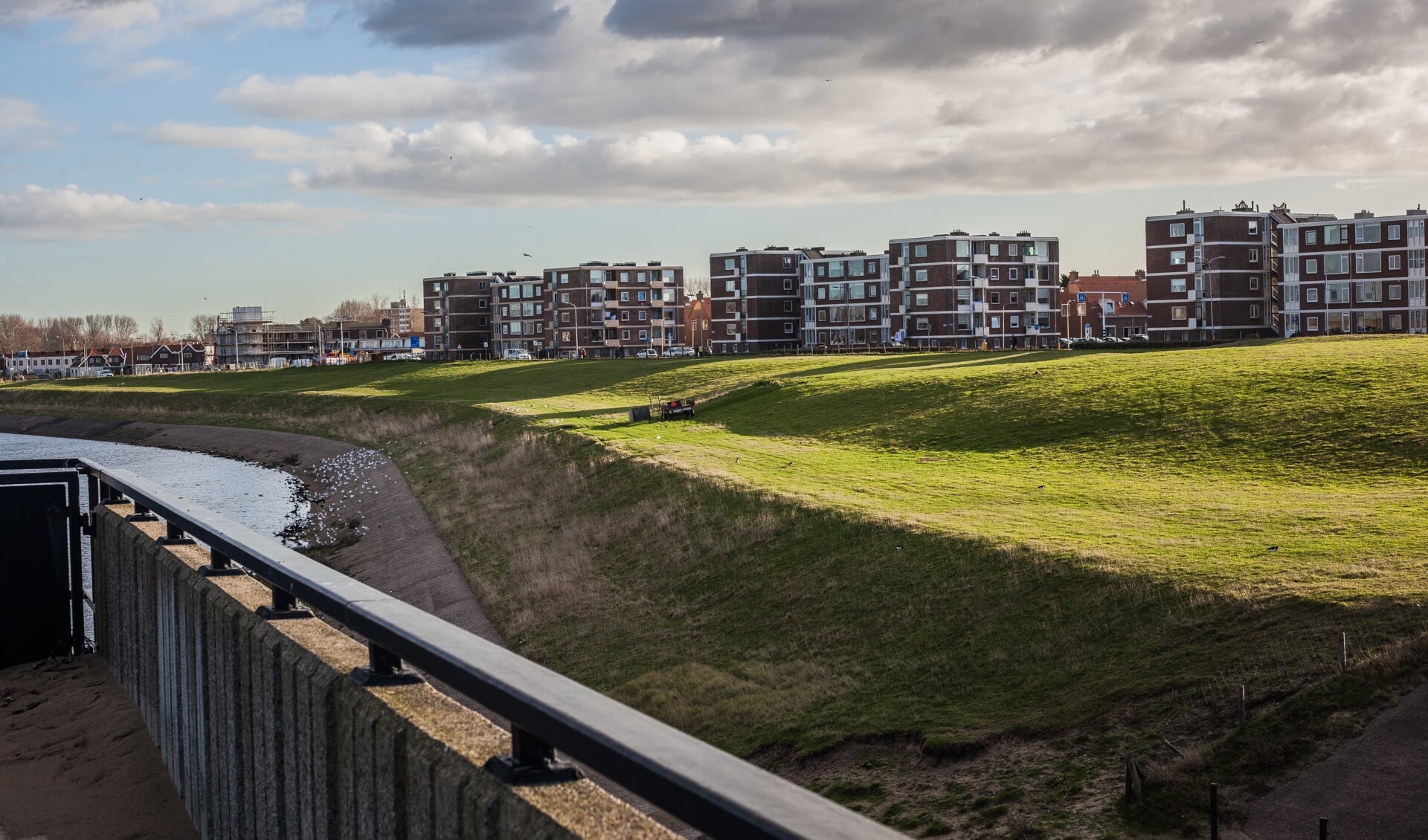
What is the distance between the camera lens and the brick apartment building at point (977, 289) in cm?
13175

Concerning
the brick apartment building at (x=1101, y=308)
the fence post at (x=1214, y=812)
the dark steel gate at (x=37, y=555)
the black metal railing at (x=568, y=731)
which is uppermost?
the brick apartment building at (x=1101, y=308)

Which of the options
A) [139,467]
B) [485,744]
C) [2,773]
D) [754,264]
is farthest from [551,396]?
[754,264]

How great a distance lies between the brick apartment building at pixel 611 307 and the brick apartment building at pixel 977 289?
46.0 metres

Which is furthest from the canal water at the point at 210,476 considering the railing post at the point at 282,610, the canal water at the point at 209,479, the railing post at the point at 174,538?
the railing post at the point at 282,610

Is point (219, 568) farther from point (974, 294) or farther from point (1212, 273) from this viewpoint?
point (974, 294)

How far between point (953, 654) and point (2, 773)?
1148 cm

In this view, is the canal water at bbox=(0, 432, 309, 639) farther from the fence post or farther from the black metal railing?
the black metal railing

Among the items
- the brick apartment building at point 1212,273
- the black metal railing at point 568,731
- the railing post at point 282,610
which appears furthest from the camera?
the brick apartment building at point 1212,273

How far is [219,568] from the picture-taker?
31.8 ft

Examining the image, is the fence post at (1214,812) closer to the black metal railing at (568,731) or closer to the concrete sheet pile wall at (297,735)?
the concrete sheet pile wall at (297,735)

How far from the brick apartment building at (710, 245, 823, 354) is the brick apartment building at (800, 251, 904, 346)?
18.7ft

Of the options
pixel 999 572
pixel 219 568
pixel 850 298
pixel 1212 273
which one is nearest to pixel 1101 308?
pixel 850 298

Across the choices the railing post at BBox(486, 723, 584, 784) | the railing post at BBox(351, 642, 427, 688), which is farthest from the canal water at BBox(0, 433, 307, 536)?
the railing post at BBox(486, 723, 584, 784)

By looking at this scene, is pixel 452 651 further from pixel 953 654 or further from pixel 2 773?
pixel 953 654
